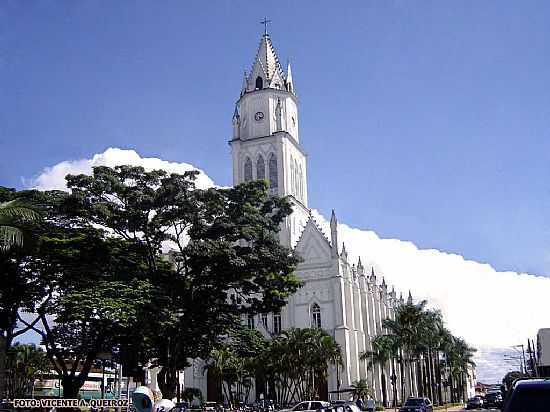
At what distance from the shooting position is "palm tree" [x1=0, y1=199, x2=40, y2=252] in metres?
26.1

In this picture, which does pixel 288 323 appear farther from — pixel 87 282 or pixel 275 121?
pixel 87 282

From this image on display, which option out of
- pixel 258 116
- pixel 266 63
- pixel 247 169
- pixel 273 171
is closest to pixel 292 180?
pixel 273 171

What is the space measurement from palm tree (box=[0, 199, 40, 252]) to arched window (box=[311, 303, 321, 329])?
4594 centimetres

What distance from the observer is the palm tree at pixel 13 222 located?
2614 centimetres

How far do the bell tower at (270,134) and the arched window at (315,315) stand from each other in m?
9.01

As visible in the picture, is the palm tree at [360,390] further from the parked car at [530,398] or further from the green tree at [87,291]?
the parked car at [530,398]

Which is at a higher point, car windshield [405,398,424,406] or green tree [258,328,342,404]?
green tree [258,328,342,404]

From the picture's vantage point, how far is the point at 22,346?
79.4 metres

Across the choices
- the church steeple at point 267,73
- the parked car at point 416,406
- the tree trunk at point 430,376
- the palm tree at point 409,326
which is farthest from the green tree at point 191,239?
the church steeple at point 267,73

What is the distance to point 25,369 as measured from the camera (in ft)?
256

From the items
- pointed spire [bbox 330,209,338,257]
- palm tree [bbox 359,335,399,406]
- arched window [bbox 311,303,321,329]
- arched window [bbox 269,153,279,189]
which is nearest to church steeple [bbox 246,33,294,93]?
arched window [bbox 269,153,279,189]

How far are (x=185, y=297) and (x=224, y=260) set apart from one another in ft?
13.2

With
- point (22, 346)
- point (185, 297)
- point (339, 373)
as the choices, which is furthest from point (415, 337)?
point (22, 346)

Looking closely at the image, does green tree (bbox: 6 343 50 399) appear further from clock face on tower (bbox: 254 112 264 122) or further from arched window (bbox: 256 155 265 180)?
clock face on tower (bbox: 254 112 264 122)
